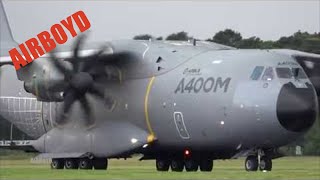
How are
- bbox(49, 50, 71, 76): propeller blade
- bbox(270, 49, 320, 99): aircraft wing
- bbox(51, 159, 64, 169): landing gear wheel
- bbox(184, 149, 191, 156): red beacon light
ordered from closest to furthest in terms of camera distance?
1. bbox(270, 49, 320, 99): aircraft wing
2. bbox(184, 149, 191, 156): red beacon light
3. bbox(49, 50, 71, 76): propeller blade
4. bbox(51, 159, 64, 169): landing gear wheel

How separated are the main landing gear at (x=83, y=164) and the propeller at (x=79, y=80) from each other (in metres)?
2.00

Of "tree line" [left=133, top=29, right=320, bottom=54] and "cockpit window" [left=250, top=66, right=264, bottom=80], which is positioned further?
"tree line" [left=133, top=29, right=320, bottom=54]

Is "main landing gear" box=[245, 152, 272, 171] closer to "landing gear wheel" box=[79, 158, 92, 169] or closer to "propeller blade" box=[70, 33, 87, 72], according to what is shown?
"landing gear wheel" box=[79, 158, 92, 169]

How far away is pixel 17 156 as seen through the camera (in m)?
65.6

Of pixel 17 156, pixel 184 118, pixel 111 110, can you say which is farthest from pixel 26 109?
pixel 17 156

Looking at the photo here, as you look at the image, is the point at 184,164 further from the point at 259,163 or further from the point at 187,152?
the point at 259,163

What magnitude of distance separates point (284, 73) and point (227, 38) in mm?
19342

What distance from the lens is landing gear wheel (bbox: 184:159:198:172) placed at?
43.1 meters

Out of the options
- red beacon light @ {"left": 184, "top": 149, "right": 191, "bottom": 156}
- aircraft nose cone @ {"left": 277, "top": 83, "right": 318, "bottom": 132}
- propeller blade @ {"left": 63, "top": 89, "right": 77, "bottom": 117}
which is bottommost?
red beacon light @ {"left": 184, "top": 149, "right": 191, "bottom": 156}

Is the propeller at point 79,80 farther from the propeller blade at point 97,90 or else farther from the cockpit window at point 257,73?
the cockpit window at point 257,73

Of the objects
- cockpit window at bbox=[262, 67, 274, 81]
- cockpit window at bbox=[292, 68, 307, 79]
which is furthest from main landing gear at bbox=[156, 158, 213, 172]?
cockpit window at bbox=[292, 68, 307, 79]

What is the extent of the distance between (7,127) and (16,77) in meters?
10.5

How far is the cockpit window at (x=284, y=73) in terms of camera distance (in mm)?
38656

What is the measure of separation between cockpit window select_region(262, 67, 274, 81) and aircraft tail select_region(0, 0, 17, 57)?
554 inches
